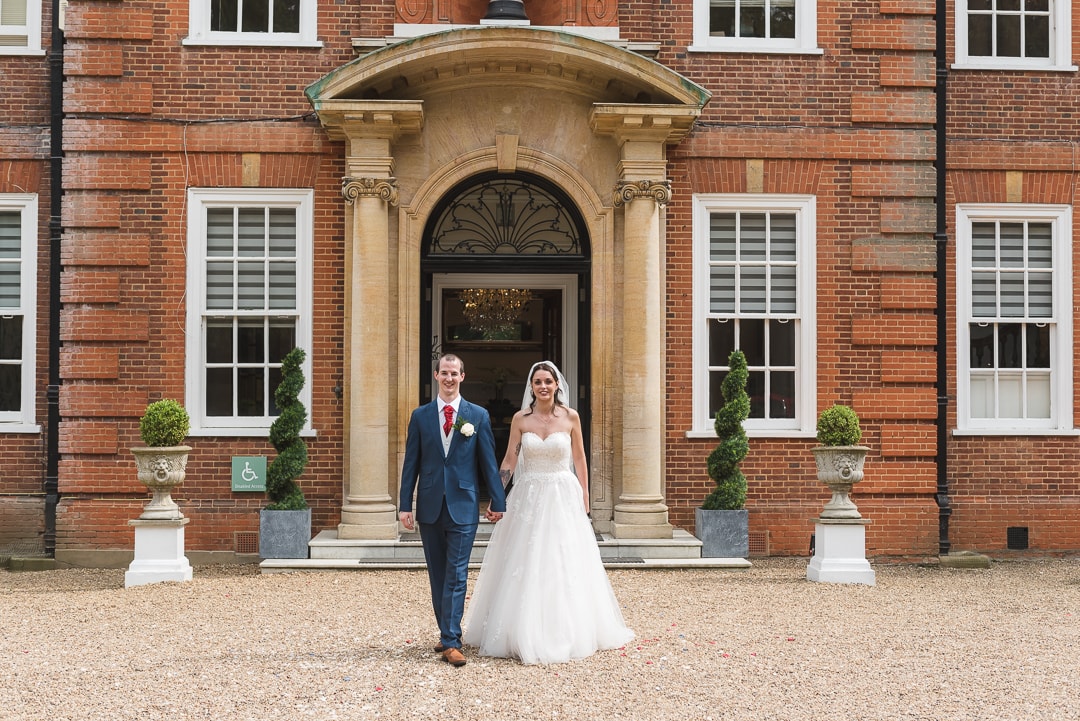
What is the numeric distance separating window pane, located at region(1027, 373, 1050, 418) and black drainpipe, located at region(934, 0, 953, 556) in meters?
1.10

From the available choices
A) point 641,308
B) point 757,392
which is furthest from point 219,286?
point 757,392

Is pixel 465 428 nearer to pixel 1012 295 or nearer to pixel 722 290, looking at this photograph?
pixel 722 290

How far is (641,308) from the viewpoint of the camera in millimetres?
11594

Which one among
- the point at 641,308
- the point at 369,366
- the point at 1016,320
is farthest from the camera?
the point at 1016,320

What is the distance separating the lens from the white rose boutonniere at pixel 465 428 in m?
6.99

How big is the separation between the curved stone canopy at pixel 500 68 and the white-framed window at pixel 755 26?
112 centimetres

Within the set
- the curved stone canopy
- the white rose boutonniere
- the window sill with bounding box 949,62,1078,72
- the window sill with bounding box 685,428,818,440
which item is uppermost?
the window sill with bounding box 949,62,1078,72

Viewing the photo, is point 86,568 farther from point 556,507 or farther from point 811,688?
point 811,688

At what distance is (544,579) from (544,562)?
0.11m

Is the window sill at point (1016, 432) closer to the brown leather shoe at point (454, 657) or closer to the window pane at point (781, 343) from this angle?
the window pane at point (781, 343)

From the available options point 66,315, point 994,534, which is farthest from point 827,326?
point 66,315

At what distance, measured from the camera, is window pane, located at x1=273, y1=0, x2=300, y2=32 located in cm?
1221

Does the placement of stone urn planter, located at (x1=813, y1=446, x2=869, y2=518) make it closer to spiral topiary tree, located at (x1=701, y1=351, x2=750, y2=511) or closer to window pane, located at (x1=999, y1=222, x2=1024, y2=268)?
spiral topiary tree, located at (x1=701, y1=351, x2=750, y2=511)

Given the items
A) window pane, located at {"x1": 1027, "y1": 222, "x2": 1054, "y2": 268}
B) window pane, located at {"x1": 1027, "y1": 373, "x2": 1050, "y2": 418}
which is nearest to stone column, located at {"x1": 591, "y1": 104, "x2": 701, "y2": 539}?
window pane, located at {"x1": 1027, "y1": 222, "x2": 1054, "y2": 268}
